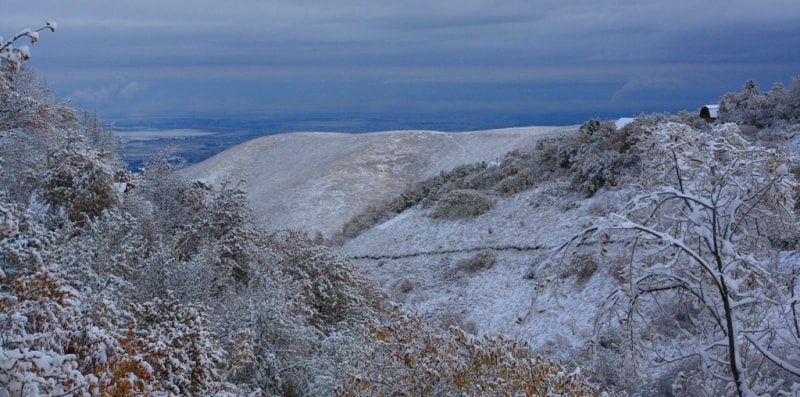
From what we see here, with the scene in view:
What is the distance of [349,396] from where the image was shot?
7.33 m

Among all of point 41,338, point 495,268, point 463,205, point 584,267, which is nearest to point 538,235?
point 495,268

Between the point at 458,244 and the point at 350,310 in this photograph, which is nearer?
the point at 350,310

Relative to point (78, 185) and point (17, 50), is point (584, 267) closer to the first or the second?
point (78, 185)

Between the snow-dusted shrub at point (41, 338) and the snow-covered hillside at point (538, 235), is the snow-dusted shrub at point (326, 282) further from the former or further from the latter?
the snow-dusted shrub at point (41, 338)

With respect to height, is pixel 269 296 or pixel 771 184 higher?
pixel 771 184

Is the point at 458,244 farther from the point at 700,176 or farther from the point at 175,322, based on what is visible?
the point at 700,176

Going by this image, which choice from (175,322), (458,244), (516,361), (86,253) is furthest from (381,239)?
(516,361)

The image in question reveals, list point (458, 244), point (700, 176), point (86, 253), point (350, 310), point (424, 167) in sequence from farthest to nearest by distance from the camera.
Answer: point (424, 167)
point (458, 244)
point (350, 310)
point (86, 253)
point (700, 176)

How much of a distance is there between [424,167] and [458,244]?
19.7 meters

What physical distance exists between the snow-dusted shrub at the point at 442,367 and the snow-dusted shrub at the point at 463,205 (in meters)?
18.0

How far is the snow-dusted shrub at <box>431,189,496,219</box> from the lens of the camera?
84.2 ft

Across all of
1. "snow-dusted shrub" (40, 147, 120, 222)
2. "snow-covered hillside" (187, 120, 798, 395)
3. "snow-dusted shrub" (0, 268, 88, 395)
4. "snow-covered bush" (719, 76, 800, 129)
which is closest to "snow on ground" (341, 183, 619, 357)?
"snow-covered hillside" (187, 120, 798, 395)

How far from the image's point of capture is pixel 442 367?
23.3ft

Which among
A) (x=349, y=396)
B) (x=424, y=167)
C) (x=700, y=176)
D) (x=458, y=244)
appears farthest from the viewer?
(x=424, y=167)
